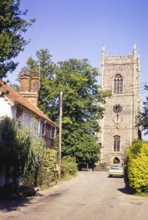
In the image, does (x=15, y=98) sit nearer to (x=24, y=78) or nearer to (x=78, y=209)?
(x=24, y=78)

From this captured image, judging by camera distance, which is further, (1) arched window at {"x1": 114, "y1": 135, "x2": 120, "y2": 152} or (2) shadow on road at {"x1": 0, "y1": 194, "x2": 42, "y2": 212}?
(1) arched window at {"x1": 114, "y1": 135, "x2": 120, "y2": 152}

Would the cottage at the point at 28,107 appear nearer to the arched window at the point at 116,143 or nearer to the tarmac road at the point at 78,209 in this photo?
the tarmac road at the point at 78,209

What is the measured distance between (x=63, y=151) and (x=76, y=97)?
27.8ft

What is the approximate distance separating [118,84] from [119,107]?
17.7ft

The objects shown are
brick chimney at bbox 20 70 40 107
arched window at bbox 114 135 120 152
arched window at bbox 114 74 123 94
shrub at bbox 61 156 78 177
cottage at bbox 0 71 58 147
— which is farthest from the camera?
arched window at bbox 114 74 123 94

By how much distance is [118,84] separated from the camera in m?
69.4

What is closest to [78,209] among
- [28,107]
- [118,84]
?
[28,107]

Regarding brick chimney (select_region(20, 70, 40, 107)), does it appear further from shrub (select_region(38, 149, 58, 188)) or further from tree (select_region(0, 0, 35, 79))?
tree (select_region(0, 0, 35, 79))

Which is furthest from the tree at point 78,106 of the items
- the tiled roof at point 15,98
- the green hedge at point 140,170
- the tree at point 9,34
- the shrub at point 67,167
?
the tree at point 9,34

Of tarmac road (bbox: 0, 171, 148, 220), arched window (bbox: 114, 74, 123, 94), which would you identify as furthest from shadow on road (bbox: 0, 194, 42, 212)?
arched window (bbox: 114, 74, 123, 94)

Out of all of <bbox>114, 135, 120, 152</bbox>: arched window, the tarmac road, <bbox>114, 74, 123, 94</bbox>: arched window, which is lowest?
the tarmac road

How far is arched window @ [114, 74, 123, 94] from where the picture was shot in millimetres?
68938

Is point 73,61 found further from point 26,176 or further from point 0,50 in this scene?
point 0,50

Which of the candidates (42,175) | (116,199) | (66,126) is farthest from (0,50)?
(66,126)
